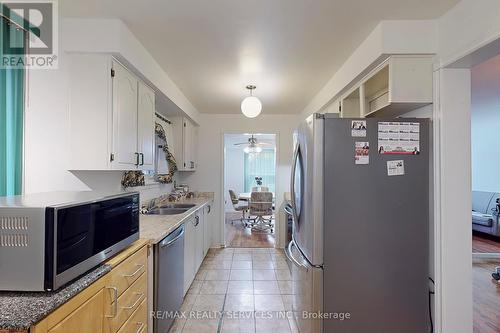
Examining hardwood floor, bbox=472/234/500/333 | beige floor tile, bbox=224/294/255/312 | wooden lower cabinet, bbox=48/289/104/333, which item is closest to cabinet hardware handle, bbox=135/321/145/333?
wooden lower cabinet, bbox=48/289/104/333

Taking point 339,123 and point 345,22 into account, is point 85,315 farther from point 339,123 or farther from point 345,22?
point 345,22

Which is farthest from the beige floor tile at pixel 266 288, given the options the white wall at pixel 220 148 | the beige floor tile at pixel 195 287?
the white wall at pixel 220 148

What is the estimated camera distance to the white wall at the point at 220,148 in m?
4.55

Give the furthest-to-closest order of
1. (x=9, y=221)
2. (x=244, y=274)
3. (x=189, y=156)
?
(x=189, y=156) < (x=244, y=274) < (x=9, y=221)

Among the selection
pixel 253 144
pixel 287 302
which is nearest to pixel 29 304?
pixel 287 302

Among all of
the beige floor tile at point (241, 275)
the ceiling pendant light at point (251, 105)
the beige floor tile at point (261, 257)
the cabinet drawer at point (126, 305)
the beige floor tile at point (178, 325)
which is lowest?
the beige floor tile at point (261, 257)

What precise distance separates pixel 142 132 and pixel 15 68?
0.87 meters

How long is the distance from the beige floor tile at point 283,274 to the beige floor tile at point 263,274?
0.06 meters

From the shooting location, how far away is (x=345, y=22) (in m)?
1.72

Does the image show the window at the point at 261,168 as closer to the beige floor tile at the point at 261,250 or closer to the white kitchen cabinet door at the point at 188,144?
the beige floor tile at the point at 261,250

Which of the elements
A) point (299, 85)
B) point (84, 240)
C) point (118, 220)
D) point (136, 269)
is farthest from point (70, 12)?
point (299, 85)

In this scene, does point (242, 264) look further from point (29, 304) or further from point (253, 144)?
point (253, 144)

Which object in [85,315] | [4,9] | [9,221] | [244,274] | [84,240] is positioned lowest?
[244,274]

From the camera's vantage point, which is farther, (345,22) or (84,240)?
(345,22)
